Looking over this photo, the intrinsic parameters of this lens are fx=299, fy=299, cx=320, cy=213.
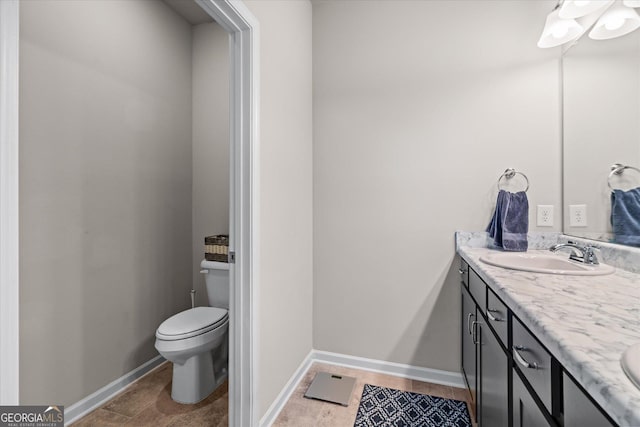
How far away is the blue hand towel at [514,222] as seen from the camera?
171 cm

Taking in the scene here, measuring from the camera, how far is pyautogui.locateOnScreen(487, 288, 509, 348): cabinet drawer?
98cm

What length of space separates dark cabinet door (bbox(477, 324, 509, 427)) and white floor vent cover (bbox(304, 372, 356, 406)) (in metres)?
0.75

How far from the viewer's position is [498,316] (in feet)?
3.45

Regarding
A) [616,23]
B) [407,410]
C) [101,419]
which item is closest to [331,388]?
[407,410]

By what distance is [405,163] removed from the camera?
201 centimetres

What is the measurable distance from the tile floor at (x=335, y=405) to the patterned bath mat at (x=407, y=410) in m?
0.05

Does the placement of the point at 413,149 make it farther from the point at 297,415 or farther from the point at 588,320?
the point at 297,415

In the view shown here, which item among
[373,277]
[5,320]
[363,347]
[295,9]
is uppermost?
[295,9]

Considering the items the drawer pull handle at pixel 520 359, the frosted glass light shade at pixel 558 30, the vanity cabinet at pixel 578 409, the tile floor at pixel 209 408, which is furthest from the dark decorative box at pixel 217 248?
the frosted glass light shade at pixel 558 30

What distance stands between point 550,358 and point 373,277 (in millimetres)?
1431

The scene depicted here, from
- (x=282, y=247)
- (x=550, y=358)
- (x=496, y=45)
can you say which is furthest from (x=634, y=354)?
(x=496, y=45)

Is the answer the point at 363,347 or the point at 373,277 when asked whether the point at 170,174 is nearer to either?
the point at 373,277

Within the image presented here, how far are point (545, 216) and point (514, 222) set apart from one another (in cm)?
22

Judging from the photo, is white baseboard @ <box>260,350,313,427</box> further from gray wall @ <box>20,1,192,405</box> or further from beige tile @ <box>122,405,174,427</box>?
gray wall @ <box>20,1,192,405</box>
